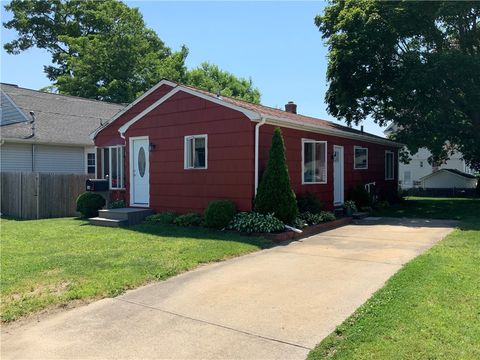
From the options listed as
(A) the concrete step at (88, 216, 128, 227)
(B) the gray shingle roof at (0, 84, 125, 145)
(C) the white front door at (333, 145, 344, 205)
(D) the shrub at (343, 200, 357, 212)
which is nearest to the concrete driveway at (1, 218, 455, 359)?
(A) the concrete step at (88, 216, 128, 227)

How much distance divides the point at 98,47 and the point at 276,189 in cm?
2649

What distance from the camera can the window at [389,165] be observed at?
1923 centimetres

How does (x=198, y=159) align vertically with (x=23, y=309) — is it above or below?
above

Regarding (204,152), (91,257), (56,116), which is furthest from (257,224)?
(56,116)

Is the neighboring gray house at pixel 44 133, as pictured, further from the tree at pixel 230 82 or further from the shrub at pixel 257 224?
the tree at pixel 230 82

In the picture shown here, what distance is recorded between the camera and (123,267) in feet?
21.8

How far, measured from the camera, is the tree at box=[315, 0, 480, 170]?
15.2 m

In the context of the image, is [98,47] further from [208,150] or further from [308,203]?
[308,203]

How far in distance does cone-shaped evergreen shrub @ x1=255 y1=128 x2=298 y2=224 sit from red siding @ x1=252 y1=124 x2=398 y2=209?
740 millimetres

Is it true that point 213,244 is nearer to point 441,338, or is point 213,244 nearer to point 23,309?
point 23,309

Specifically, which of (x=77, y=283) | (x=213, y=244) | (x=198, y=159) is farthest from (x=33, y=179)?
(x=77, y=283)

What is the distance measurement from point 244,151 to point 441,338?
733cm

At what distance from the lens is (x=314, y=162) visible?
1277 centimetres

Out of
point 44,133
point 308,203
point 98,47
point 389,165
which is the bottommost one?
point 308,203
